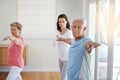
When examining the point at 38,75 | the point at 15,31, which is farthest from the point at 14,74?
the point at 38,75

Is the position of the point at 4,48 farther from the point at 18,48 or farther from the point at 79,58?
the point at 79,58

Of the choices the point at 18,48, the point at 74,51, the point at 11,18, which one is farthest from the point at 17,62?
the point at 11,18

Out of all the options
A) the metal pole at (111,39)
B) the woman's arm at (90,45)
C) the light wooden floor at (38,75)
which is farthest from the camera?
the light wooden floor at (38,75)

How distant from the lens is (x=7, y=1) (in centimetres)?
597

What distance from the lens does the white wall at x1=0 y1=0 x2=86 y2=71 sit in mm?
6023

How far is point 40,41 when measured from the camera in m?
6.17

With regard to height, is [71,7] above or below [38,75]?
above

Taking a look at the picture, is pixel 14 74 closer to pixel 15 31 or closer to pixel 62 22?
pixel 15 31

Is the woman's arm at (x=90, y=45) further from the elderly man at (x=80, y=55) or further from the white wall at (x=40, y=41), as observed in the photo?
the white wall at (x=40, y=41)

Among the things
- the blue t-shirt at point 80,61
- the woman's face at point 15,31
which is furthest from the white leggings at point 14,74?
the blue t-shirt at point 80,61

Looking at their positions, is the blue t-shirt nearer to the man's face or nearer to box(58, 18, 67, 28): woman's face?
the man's face

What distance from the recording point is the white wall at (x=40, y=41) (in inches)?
237

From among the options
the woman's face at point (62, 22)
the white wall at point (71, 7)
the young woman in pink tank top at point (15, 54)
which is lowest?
the young woman in pink tank top at point (15, 54)

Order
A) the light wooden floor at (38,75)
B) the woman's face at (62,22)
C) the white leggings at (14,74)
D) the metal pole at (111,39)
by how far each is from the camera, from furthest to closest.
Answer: the light wooden floor at (38,75) → the woman's face at (62,22) → the white leggings at (14,74) → the metal pole at (111,39)
